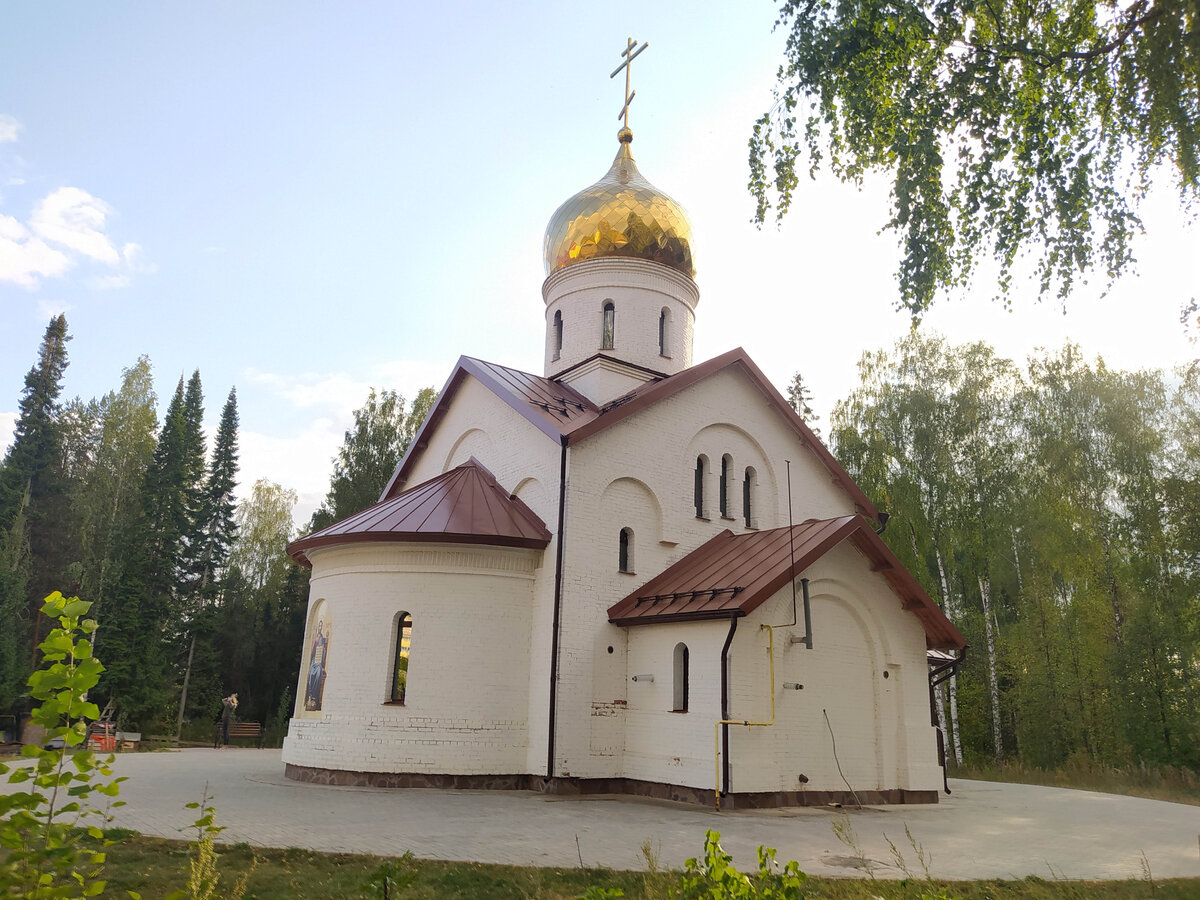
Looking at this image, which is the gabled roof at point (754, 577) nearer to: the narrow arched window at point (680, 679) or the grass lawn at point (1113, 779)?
the narrow arched window at point (680, 679)

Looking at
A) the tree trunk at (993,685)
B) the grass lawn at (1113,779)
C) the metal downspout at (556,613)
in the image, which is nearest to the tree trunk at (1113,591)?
the tree trunk at (993,685)

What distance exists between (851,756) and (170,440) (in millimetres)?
29351

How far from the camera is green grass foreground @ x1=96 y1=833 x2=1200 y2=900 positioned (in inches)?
235

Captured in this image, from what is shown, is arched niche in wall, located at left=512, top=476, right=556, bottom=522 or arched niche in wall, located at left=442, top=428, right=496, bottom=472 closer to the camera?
arched niche in wall, located at left=512, top=476, right=556, bottom=522

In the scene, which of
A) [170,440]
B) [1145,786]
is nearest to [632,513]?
[1145,786]

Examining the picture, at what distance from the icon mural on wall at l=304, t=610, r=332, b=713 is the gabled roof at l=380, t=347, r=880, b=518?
4732 mm

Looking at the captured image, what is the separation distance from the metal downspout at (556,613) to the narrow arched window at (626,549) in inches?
47.9

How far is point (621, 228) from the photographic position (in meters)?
17.9

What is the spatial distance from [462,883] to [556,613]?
23.1ft

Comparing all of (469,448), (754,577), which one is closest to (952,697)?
(754,577)

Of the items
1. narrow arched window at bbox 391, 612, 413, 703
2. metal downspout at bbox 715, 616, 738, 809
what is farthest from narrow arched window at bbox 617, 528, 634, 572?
narrow arched window at bbox 391, 612, 413, 703

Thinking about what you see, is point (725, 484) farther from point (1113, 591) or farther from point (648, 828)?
point (1113, 591)

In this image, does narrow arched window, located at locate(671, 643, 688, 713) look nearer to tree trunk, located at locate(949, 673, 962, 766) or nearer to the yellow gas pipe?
the yellow gas pipe

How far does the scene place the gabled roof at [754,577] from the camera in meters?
12.2
